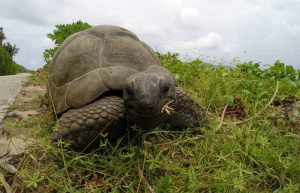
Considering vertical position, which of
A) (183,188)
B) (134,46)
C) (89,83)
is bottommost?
(183,188)

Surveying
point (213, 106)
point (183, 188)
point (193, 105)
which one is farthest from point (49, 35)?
point (183, 188)

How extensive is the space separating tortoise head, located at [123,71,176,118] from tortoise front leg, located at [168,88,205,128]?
387 millimetres

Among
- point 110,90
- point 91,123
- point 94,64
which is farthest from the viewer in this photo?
point 94,64

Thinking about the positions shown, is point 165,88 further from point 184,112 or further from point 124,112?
point 184,112

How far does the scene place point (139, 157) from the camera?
98.3 inches

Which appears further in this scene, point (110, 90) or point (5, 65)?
point (5, 65)

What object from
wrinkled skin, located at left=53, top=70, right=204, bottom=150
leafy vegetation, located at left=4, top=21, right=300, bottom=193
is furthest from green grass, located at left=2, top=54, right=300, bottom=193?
wrinkled skin, located at left=53, top=70, right=204, bottom=150

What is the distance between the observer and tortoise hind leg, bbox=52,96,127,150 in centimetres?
247

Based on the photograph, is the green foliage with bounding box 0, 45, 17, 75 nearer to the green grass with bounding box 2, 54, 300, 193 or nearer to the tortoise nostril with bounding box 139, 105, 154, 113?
the green grass with bounding box 2, 54, 300, 193

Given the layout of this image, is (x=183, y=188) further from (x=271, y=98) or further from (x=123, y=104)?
(x=271, y=98)

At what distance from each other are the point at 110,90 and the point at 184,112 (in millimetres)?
597

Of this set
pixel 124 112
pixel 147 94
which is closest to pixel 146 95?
pixel 147 94

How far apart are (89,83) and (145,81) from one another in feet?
1.81

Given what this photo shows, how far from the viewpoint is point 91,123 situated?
8.06 ft
